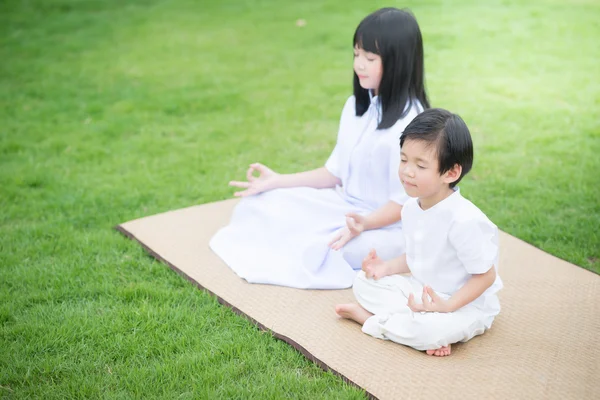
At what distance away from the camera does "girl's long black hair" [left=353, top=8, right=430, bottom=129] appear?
3027 millimetres

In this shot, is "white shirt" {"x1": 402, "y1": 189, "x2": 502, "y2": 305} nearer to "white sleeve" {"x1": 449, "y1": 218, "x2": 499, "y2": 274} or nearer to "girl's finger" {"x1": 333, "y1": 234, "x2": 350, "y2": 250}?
"white sleeve" {"x1": 449, "y1": 218, "x2": 499, "y2": 274}

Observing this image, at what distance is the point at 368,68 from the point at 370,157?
426 mm

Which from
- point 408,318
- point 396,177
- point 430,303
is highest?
point 396,177

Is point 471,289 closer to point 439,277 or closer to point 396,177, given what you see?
point 439,277

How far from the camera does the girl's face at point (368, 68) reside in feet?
10.2

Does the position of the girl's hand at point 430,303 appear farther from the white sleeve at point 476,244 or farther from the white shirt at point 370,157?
the white shirt at point 370,157

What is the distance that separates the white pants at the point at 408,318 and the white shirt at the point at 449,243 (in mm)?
77

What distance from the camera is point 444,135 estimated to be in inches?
101

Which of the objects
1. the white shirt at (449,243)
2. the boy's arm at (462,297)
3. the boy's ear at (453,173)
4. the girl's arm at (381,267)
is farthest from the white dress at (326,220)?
the boy's arm at (462,297)

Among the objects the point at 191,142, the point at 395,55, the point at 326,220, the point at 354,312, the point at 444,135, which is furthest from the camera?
the point at 191,142

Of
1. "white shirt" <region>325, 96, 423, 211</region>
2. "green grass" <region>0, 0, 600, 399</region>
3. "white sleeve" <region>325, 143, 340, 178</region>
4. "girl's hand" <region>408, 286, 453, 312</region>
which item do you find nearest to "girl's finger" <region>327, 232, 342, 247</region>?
"white shirt" <region>325, 96, 423, 211</region>

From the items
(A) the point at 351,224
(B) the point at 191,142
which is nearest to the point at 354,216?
(A) the point at 351,224

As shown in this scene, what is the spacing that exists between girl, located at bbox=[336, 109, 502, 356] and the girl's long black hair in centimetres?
54

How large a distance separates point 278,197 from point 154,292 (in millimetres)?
787
